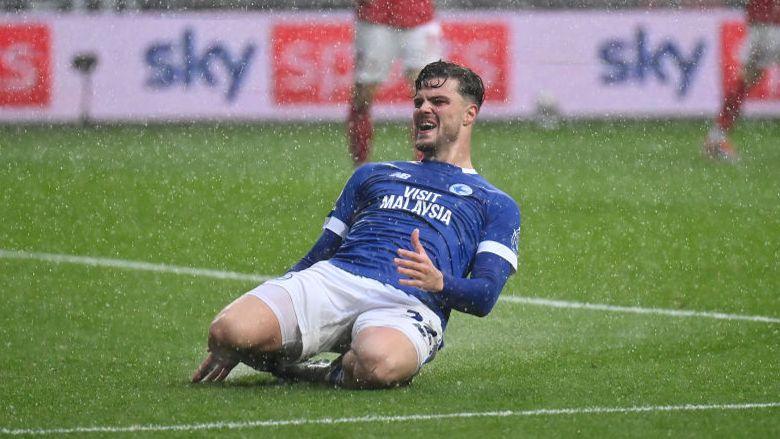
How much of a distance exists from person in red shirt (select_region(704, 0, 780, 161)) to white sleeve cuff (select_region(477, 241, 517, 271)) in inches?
285

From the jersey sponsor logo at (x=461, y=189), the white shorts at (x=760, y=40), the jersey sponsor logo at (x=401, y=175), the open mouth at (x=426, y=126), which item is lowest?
the white shorts at (x=760, y=40)

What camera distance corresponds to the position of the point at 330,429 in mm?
4980

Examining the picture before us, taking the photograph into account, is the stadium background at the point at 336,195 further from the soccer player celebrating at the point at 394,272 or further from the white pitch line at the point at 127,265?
the soccer player celebrating at the point at 394,272

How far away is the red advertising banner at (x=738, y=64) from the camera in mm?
15672

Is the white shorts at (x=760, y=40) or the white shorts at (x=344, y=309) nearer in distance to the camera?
the white shorts at (x=344, y=309)

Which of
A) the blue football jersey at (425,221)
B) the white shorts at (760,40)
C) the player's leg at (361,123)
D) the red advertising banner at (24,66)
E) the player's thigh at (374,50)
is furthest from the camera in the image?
the red advertising banner at (24,66)

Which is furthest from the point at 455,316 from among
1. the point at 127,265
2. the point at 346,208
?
the point at 127,265

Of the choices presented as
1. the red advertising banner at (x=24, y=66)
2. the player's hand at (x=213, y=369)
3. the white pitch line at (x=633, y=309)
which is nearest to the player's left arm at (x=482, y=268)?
the player's hand at (x=213, y=369)

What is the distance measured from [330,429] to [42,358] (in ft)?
6.23

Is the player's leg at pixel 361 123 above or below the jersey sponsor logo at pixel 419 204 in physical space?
below

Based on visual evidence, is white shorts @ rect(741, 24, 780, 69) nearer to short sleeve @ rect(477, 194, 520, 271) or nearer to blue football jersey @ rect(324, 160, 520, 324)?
blue football jersey @ rect(324, 160, 520, 324)

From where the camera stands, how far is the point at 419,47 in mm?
10570

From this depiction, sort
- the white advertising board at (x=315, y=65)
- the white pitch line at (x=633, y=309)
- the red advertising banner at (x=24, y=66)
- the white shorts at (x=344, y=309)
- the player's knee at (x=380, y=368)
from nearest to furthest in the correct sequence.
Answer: the player's knee at (x=380, y=368), the white shorts at (x=344, y=309), the white pitch line at (x=633, y=309), the red advertising banner at (x=24, y=66), the white advertising board at (x=315, y=65)

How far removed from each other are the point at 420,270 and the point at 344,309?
1.81ft
